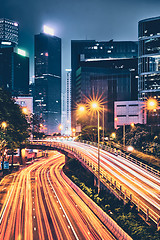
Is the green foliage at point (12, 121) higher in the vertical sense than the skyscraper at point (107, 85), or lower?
lower

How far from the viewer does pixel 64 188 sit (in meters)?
43.1

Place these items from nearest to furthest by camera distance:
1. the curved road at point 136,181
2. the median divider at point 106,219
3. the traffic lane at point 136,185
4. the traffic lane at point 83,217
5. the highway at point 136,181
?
the median divider at point 106,219
the traffic lane at point 83,217
the highway at point 136,181
the curved road at point 136,181
the traffic lane at point 136,185

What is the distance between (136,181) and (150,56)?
335 feet

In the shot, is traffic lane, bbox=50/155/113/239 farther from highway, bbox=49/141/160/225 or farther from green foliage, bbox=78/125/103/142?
green foliage, bbox=78/125/103/142

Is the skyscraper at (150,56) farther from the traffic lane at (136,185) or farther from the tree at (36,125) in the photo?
the traffic lane at (136,185)

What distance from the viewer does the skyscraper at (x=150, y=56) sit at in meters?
122

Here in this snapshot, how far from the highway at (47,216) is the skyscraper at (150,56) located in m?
92.4

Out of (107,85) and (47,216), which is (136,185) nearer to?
(47,216)

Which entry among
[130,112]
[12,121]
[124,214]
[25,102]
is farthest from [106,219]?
[130,112]

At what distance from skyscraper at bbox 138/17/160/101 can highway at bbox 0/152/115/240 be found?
9244 centimetres

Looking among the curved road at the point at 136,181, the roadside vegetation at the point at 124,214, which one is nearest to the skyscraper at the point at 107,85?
the curved road at the point at 136,181

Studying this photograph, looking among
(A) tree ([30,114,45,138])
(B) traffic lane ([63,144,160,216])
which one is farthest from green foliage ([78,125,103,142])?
(B) traffic lane ([63,144,160,216])

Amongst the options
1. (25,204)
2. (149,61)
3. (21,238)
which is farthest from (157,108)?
(21,238)

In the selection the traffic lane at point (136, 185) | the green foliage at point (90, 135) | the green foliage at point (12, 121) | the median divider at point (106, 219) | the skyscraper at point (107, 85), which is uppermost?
the skyscraper at point (107, 85)
